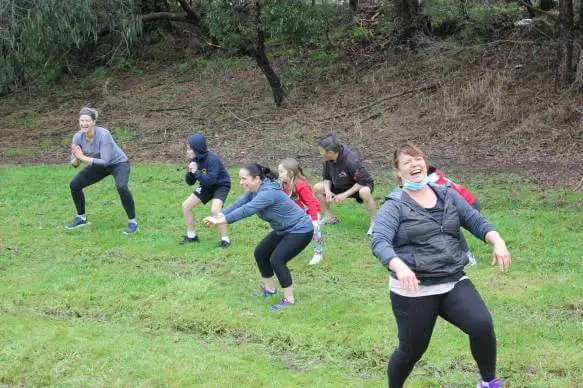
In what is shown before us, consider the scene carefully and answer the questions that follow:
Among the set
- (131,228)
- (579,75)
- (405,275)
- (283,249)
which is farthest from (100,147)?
(579,75)

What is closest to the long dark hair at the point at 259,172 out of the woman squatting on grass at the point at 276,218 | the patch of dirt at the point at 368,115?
the woman squatting on grass at the point at 276,218

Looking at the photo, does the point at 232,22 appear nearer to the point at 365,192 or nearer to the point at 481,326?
the point at 365,192

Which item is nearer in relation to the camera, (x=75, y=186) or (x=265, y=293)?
(x=265, y=293)

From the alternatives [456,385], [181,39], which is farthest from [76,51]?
[456,385]

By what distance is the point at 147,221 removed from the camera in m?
12.0

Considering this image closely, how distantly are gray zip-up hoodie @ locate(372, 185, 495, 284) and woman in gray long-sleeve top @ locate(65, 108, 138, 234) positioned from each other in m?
6.72

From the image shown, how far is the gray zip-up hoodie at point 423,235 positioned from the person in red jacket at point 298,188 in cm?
356

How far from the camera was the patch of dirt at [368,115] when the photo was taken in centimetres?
1600

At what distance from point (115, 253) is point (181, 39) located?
18.8 metres

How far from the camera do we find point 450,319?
4.77m

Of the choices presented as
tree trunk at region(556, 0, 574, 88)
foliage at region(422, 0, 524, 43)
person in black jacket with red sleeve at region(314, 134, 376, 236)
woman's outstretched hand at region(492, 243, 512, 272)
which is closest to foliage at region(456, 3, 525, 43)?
foliage at region(422, 0, 524, 43)

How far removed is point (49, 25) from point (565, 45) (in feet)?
41.6

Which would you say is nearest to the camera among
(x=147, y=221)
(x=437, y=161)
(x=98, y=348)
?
(x=98, y=348)

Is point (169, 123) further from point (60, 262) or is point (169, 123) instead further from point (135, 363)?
point (135, 363)
